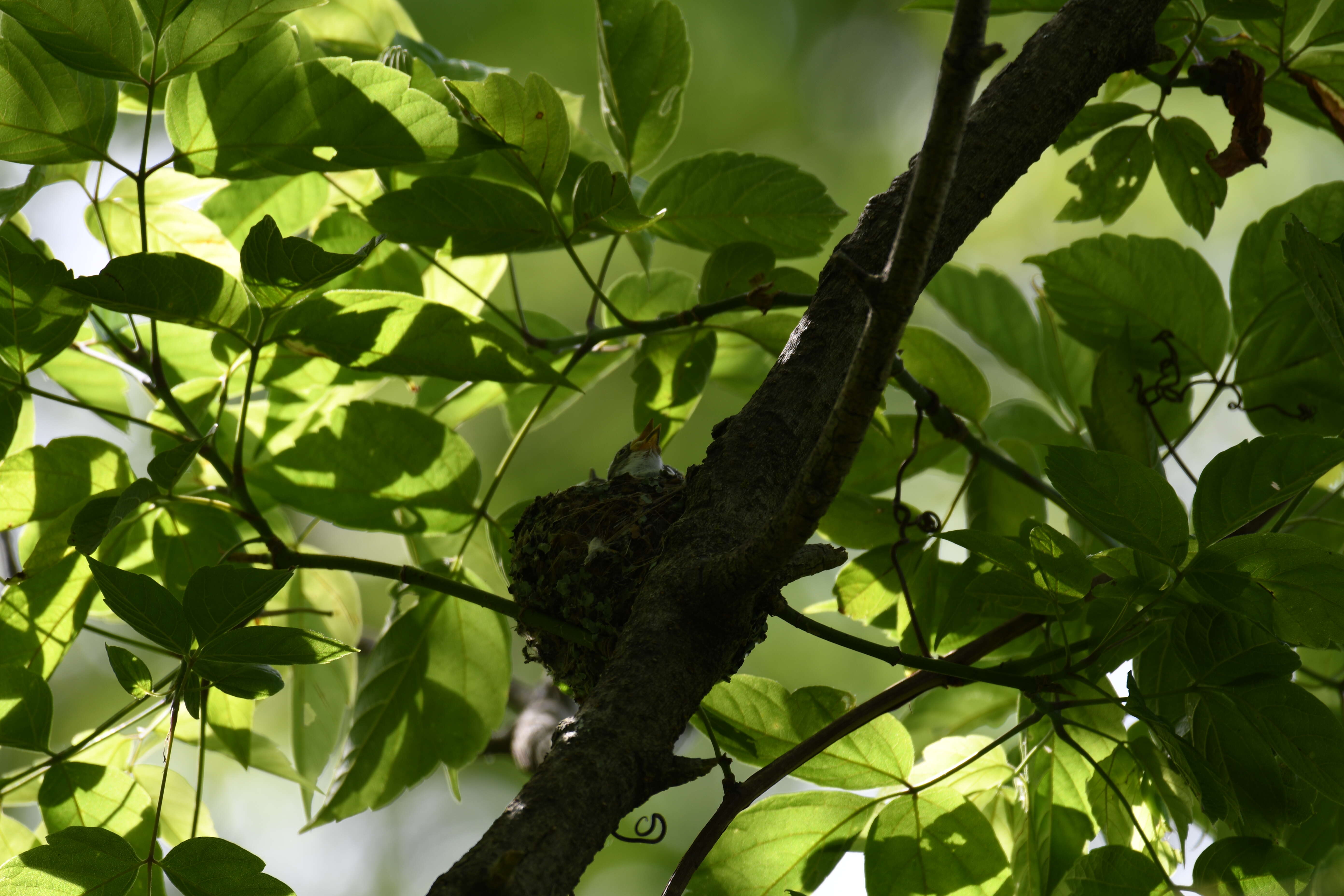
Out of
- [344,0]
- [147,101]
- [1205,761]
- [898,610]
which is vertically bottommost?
[1205,761]

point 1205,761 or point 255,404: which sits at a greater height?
point 255,404

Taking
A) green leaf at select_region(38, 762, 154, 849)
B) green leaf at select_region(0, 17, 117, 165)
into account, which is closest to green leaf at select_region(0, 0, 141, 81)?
green leaf at select_region(0, 17, 117, 165)

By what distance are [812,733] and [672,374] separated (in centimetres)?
47

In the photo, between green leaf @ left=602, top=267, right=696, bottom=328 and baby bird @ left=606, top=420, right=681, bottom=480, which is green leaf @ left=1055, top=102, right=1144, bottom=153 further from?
baby bird @ left=606, top=420, right=681, bottom=480

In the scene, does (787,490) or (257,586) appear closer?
(257,586)

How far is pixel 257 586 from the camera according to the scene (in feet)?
2.14

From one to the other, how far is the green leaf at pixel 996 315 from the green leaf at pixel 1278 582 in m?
0.60

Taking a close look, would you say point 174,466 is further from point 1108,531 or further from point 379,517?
point 1108,531

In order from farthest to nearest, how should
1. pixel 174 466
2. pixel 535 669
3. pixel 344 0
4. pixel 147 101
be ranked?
pixel 535 669 < pixel 344 0 < pixel 147 101 < pixel 174 466

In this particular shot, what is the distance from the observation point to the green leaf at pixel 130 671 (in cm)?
71

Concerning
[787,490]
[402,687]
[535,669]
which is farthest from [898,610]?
[535,669]

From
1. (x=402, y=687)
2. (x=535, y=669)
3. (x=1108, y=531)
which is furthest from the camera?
(x=535, y=669)

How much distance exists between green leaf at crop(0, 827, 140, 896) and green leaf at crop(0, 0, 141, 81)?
61 cm

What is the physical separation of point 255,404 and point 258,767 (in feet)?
1.43
